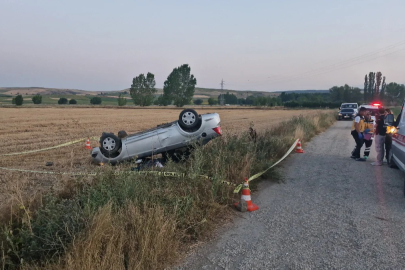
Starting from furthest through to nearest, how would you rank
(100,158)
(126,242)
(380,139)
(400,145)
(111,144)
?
(380,139) < (100,158) < (111,144) < (400,145) < (126,242)

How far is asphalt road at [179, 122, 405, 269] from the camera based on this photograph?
4.08m

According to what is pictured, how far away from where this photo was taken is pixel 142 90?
9356 centimetres

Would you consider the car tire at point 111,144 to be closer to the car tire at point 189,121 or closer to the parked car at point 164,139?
the parked car at point 164,139

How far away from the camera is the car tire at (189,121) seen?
370 inches

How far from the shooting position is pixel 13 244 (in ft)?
11.6

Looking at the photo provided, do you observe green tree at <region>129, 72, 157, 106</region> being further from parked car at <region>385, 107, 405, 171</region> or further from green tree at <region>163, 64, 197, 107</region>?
parked car at <region>385, 107, 405, 171</region>

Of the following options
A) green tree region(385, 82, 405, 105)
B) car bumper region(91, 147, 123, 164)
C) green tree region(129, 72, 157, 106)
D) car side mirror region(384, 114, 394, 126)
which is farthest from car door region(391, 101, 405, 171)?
green tree region(129, 72, 157, 106)

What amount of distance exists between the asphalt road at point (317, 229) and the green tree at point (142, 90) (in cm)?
8696

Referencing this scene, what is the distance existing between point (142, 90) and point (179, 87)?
402 inches

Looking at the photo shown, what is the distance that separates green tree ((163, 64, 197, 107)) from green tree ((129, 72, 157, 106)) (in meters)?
4.08

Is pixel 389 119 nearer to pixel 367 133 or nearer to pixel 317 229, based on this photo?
pixel 367 133

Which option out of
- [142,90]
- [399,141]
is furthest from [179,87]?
[399,141]

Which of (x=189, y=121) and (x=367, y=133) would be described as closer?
(x=189, y=121)

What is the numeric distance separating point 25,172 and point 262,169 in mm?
5724
